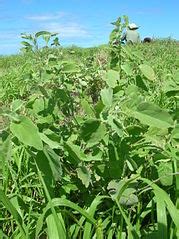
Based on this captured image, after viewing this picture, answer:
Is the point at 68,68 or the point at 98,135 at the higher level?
the point at 68,68

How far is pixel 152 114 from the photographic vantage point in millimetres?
1343

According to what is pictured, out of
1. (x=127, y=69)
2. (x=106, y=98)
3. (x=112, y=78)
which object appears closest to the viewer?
(x=106, y=98)

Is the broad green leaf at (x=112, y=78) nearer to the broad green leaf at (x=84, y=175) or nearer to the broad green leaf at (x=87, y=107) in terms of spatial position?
the broad green leaf at (x=87, y=107)

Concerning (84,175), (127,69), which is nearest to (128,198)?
(84,175)

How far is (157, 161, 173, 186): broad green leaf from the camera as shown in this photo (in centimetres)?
147

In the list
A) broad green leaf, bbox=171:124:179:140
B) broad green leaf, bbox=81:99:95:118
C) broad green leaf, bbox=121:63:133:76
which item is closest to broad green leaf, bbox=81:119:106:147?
broad green leaf, bbox=81:99:95:118

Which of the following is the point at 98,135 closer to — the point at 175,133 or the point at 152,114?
the point at 152,114

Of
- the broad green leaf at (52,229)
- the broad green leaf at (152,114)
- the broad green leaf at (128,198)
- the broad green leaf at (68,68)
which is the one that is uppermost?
the broad green leaf at (68,68)

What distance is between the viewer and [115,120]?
4.35 ft

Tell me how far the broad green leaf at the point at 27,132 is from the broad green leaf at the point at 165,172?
0.43 meters

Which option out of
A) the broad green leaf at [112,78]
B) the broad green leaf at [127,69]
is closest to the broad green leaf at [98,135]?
the broad green leaf at [112,78]

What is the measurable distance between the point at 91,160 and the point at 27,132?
32 cm

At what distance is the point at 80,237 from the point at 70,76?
0.65m

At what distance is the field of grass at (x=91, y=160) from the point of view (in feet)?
4.37
